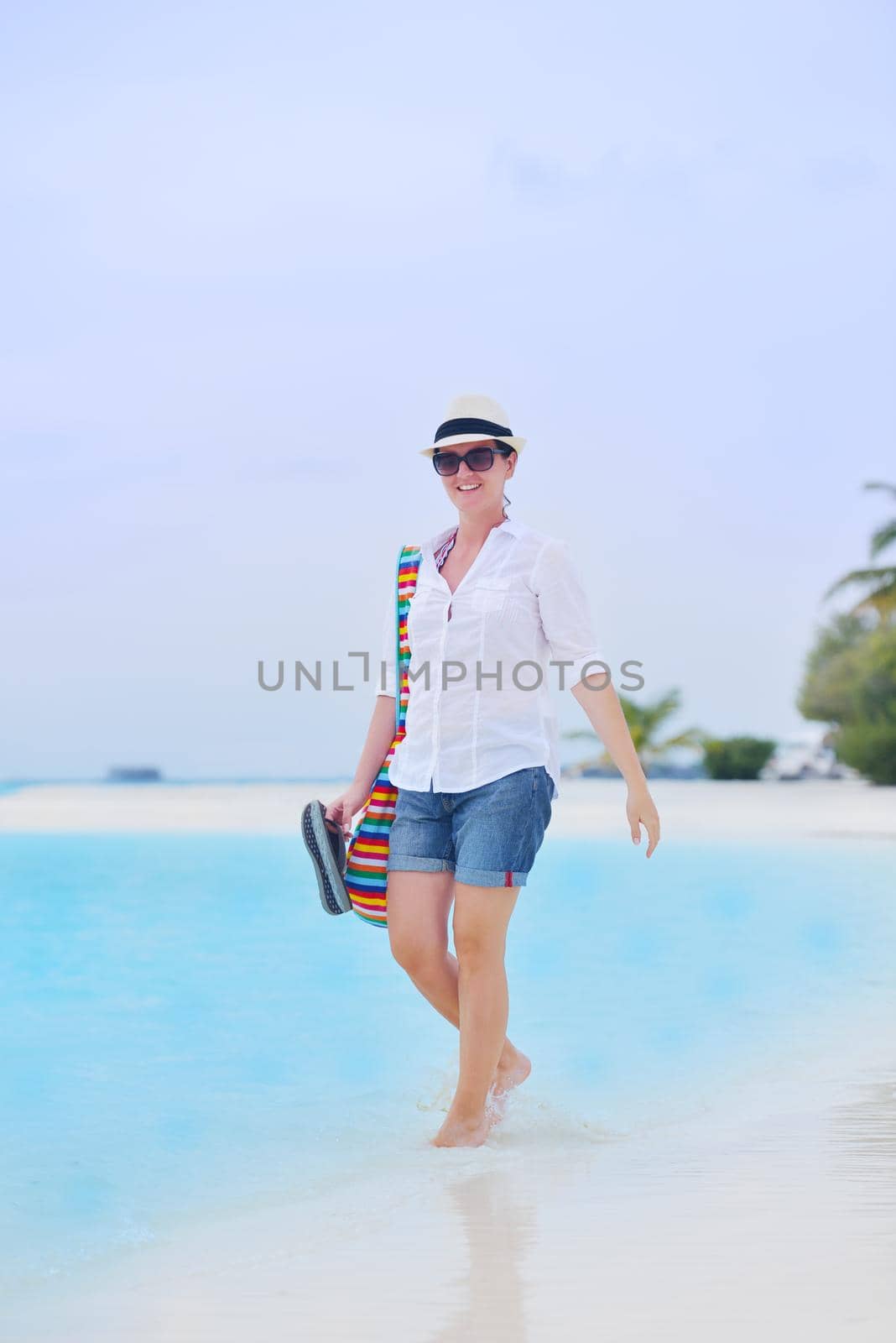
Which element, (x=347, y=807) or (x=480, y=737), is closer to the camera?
(x=480, y=737)

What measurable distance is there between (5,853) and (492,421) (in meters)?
13.2

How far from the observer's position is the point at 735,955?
833 centimetres

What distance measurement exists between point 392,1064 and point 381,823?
5.89ft

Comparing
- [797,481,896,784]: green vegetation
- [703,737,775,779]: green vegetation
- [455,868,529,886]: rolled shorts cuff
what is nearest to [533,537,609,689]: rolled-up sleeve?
[455,868,529,886]: rolled shorts cuff

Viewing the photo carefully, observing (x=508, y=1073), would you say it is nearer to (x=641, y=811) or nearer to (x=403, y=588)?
(x=641, y=811)

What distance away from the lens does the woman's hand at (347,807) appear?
3.96 meters

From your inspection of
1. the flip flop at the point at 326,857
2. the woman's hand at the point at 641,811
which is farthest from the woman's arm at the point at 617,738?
the flip flop at the point at 326,857

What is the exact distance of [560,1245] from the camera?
9.60 feet

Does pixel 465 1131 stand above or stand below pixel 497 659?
below

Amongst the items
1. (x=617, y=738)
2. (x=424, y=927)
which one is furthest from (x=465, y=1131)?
(x=617, y=738)

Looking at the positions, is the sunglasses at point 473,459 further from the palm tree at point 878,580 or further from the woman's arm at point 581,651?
the palm tree at point 878,580

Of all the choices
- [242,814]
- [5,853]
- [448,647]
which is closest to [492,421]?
[448,647]

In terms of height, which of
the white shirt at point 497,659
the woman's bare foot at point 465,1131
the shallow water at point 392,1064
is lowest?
the shallow water at point 392,1064

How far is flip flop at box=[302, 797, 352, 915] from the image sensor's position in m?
3.85
